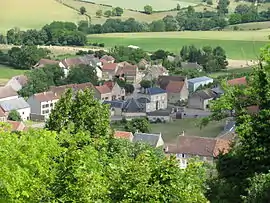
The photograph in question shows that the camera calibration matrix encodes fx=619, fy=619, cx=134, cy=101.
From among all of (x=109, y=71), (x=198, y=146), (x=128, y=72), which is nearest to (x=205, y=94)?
(x=128, y=72)

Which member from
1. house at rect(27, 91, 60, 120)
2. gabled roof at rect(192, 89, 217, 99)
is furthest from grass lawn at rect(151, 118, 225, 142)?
house at rect(27, 91, 60, 120)

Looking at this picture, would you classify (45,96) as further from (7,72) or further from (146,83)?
(7,72)

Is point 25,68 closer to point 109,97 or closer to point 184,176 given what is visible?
point 109,97

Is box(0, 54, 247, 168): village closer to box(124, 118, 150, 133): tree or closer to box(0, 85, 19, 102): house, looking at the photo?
box(0, 85, 19, 102): house

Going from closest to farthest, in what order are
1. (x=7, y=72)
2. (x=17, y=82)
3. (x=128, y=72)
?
(x=17, y=82), (x=128, y=72), (x=7, y=72)

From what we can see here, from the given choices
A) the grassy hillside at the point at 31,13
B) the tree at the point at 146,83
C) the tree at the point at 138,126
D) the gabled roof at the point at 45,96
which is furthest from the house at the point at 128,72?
the grassy hillside at the point at 31,13

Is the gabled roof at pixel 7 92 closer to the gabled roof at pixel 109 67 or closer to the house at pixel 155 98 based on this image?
the house at pixel 155 98

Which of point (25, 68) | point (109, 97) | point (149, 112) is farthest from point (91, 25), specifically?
point (149, 112)
